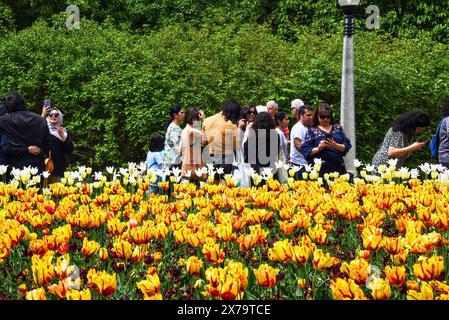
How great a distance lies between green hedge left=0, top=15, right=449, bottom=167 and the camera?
39.8 feet

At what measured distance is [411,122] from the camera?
7.86 m

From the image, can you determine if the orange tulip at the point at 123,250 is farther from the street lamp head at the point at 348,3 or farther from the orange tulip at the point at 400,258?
the street lamp head at the point at 348,3

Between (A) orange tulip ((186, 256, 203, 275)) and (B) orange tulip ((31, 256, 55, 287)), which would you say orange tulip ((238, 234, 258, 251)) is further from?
(B) orange tulip ((31, 256, 55, 287))

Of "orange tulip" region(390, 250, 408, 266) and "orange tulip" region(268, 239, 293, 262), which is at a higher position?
"orange tulip" region(268, 239, 293, 262)

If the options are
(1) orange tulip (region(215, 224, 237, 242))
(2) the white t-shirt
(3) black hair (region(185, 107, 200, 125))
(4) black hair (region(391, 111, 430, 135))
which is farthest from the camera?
(3) black hair (region(185, 107, 200, 125))

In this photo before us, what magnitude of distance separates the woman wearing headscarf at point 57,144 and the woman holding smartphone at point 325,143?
113 inches

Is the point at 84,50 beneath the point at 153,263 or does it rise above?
above

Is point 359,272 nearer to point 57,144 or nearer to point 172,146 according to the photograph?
point 57,144

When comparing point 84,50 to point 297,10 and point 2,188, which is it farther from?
point 297,10

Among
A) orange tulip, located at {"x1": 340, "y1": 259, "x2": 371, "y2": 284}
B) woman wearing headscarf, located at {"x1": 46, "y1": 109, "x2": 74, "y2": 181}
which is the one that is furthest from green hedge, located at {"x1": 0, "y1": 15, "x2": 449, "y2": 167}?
orange tulip, located at {"x1": 340, "y1": 259, "x2": 371, "y2": 284}

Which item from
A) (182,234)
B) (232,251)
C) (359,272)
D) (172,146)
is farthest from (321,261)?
(172,146)

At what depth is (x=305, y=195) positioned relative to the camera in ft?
15.8
